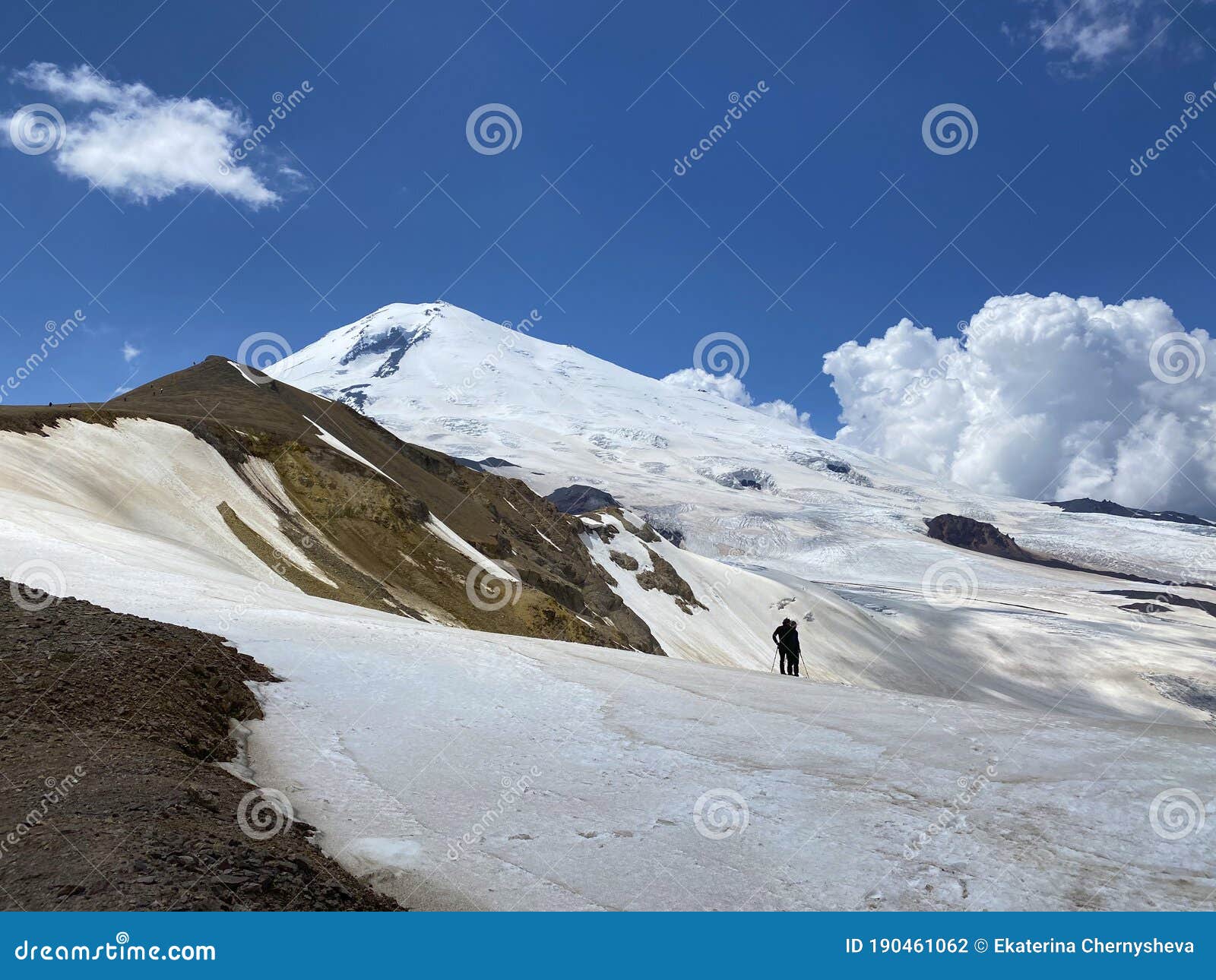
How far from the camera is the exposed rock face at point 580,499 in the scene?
169 metres

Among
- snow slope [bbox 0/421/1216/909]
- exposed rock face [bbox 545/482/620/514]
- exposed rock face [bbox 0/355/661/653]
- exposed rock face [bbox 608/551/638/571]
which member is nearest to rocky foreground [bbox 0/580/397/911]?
snow slope [bbox 0/421/1216/909]

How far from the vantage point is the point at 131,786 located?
5.84m

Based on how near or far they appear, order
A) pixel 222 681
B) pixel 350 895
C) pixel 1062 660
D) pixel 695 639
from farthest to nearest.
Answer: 1. pixel 1062 660
2. pixel 695 639
3. pixel 222 681
4. pixel 350 895

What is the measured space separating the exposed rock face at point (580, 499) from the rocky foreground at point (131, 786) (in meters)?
155

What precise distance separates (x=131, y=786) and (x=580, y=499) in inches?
6666

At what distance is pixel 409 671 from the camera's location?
11.6 metres

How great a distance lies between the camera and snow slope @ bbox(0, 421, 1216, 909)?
19.3 ft

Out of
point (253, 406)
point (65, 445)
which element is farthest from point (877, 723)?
point (253, 406)

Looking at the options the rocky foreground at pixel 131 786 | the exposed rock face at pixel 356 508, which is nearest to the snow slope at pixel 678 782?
the rocky foreground at pixel 131 786

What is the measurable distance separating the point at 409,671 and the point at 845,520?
193942 mm

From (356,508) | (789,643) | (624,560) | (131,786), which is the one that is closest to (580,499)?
(624,560)

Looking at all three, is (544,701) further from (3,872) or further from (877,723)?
(3,872)

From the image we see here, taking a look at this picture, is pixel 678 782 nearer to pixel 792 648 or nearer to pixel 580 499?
pixel 792 648

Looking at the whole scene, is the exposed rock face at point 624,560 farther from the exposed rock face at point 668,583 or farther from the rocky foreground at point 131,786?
the rocky foreground at point 131,786
